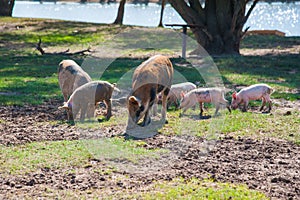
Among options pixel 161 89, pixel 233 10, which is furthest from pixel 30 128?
pixel 233 10

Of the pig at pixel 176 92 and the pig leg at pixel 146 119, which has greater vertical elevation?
the pig at pixel 176 92

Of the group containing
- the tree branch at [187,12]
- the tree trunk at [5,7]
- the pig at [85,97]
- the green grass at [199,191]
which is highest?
the tree branch at [187,12]

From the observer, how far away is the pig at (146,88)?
382 inches

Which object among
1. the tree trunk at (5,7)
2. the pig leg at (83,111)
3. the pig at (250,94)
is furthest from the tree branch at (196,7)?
the tree trunk at (5,7)

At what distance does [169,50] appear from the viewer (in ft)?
75.6

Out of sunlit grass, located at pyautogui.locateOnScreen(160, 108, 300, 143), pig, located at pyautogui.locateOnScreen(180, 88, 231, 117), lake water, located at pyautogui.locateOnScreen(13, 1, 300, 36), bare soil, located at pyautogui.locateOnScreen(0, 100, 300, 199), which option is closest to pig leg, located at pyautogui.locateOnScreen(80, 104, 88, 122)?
bare soil, located at pyautogui.locateOnScreen(0, 100, 300, 199)

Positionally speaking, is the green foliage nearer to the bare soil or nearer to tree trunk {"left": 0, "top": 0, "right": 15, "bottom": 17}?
the bare soil

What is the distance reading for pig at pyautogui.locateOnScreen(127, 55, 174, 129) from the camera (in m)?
9.70

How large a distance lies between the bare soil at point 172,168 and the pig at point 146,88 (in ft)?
1.44

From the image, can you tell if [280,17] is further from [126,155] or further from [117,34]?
[126,155]

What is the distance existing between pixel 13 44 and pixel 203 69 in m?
9.83

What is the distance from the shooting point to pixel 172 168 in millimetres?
8195

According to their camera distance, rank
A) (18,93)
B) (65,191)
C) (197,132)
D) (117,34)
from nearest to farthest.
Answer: (65,191) → (197,132) → (18,93) → (117,34)

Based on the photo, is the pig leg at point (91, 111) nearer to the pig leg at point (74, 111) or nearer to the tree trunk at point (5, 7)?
the pig leg at point (74, 111)
